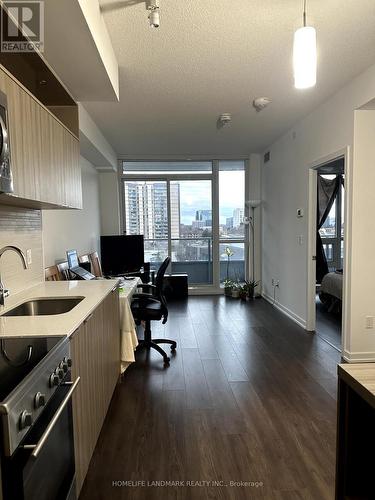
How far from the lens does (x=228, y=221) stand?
21.0ft

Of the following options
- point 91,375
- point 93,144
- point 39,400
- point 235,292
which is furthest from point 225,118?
point 39,400

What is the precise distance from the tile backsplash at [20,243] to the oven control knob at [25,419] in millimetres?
1274

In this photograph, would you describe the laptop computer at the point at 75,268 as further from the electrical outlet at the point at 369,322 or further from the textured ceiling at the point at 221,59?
the electrical outlet at the point at 369,322

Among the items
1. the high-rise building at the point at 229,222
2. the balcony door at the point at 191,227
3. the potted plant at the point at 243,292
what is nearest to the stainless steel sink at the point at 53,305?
the potted plant at the point at 243,292

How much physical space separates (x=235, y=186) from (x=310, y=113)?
8.52 ft

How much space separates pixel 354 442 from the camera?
1.14m

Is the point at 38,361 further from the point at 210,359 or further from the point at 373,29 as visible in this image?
the point at 373,29

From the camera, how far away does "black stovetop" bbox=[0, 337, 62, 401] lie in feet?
3.31

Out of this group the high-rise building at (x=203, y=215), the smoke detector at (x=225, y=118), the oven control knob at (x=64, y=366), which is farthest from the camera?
the high-rise building at (x=203, y=215)

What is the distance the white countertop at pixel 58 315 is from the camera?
4.57 ft

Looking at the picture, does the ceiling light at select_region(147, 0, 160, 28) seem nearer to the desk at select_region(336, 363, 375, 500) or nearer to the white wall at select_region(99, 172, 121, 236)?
the desk at select_region(336, 363, 375, 500)

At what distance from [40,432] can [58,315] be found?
66 centimetres

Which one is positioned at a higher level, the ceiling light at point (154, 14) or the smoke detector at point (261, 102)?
the smoke detector at point (261, 102)

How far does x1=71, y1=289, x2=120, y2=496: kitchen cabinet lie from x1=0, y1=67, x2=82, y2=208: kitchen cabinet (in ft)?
2.60
